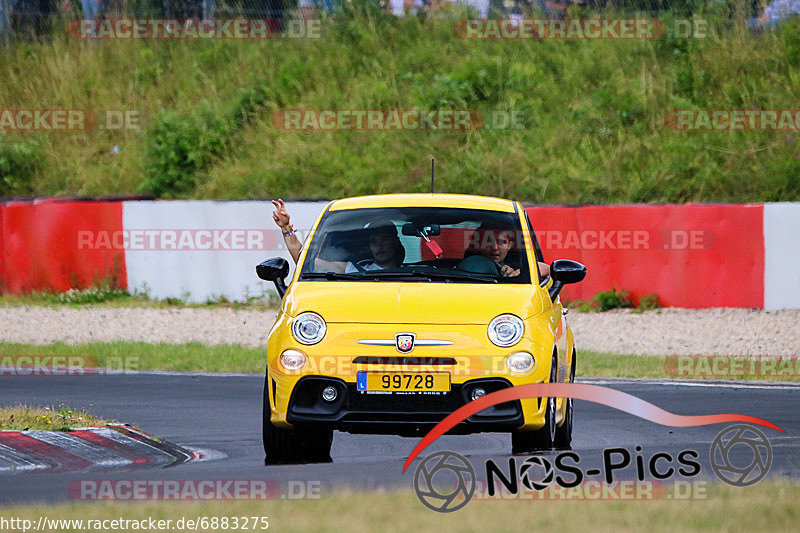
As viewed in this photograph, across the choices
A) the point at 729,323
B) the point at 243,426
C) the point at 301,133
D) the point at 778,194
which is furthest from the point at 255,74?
the point at 243,426

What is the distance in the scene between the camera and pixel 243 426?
1000cm

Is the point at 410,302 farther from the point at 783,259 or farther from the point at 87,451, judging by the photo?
the point at 783,259

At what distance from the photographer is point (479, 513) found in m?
5.84

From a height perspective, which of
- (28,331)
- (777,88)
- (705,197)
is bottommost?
(28,331)

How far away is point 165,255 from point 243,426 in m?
10.3

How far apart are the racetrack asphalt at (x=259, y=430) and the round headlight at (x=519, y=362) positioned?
60cm

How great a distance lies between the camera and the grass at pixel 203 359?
13.9 meters

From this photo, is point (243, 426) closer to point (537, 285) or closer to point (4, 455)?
point (4, 455)

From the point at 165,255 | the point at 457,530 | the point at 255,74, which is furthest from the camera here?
the point at 255,74

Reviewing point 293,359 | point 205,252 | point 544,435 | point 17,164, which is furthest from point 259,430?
point 17,164

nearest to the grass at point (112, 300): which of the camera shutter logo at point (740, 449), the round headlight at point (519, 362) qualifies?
the camera shutter logo at point (740, 449)

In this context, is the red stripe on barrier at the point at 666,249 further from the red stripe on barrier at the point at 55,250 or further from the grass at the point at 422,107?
the red stripe on barrier at the point at 55,250

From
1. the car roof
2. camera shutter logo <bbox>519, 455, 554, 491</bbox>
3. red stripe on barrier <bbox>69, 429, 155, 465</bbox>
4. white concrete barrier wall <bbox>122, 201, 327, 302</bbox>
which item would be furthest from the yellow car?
white concrete barrier wall <bbox>122, 201, 327, 302</bbox>

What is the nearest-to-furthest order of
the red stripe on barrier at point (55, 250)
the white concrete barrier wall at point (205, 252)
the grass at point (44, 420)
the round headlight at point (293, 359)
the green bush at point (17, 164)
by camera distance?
the round headlight at point (293, 359), the grass at point (44, 420), the white concrete barrier wall at point (205, 252), the red stripe on barrier at point (55, 250), the green bush at point (17, 164)
